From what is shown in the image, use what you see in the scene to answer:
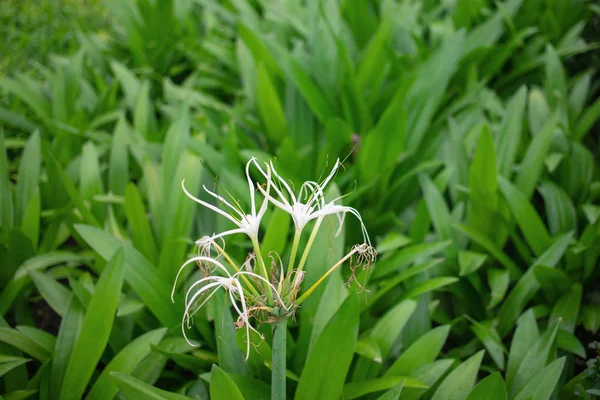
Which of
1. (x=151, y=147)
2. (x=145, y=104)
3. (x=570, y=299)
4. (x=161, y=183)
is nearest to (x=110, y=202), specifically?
(x=161, y=183)

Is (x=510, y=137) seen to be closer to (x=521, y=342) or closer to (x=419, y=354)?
(x=521, y=342)

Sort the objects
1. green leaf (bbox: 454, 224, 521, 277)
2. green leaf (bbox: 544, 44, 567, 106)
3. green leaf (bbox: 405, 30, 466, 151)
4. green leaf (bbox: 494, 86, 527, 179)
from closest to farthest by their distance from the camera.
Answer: green leaf (bbox: 454, 224, 521, 277), green leaf (bbox: 494, 86, 527, 179), green leaf (bbox: 405, 30, 466, 151), green leaf (bbox: 544, 44, 567, 106)

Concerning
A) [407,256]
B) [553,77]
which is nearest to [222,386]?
[407,256]

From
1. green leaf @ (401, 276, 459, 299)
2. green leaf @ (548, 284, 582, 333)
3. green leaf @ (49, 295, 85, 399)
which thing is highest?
green leaf @ (49, 295, 85, 399)

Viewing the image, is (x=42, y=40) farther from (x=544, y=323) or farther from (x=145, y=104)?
(x=544, y=323)

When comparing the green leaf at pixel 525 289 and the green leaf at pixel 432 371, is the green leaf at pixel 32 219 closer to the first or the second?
the green leaf at pixel 432 371

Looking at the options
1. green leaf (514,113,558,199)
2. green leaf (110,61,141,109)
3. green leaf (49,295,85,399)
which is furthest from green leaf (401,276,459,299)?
green leaf (110,61,141,109)

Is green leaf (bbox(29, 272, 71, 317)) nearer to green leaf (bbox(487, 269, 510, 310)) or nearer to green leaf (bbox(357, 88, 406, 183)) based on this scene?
green leaf (bbox(357, 88, 406, 183))
